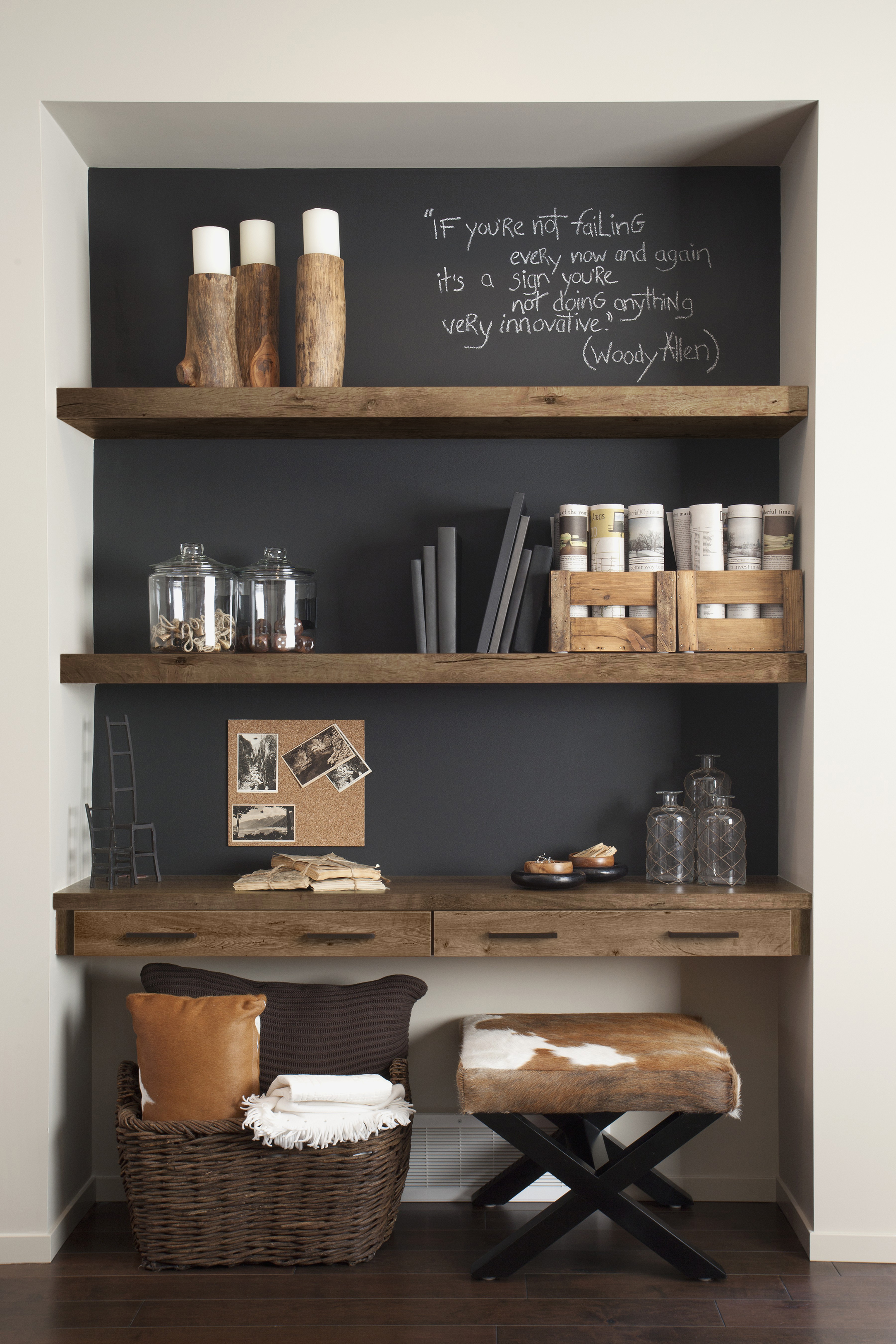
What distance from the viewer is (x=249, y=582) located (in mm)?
2559

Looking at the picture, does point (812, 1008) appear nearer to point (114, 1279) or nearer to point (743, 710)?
point (743, 710)

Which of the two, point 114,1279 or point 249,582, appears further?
point 249,582

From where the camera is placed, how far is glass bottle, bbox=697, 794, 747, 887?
8.30 ft

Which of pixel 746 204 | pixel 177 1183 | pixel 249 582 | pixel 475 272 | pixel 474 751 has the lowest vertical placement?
pixel 177 1183

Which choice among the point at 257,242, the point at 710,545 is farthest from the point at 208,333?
the point at 710,545

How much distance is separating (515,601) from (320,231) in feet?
3.39

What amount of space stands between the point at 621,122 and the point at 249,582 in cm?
145

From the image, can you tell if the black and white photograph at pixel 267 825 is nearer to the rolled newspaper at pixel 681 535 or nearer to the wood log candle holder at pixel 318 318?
the wood log candle holder at pixel 318 318

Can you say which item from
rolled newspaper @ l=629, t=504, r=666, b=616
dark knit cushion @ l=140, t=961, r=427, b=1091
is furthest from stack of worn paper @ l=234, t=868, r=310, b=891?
rolled newspaper @ l=629, t=504, r=666, b=616

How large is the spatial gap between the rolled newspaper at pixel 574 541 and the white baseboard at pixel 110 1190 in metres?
1.91

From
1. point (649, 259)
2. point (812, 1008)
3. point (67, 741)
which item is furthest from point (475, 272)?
point (812, 1008)

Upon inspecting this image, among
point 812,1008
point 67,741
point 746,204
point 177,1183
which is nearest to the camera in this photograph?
point 177,1183

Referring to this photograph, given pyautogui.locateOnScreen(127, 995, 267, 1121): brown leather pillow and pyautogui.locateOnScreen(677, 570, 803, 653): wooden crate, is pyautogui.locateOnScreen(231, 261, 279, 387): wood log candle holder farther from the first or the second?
pyautogui.locateOnScreen(127, 995, 267, 1121): brown leather pillow

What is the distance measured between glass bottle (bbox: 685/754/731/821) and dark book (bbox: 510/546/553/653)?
56cm
